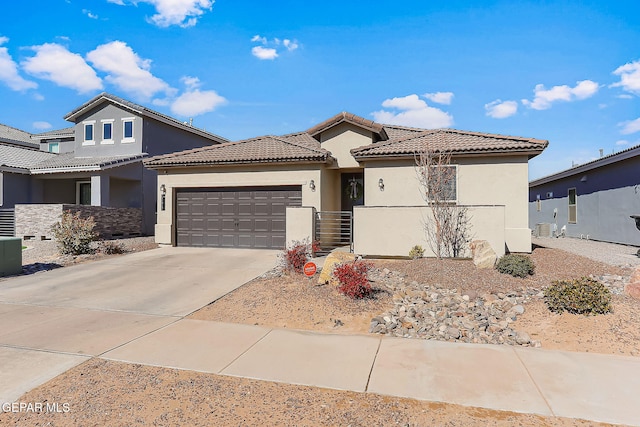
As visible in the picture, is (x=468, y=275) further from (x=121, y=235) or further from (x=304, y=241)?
(x=121, y=235)

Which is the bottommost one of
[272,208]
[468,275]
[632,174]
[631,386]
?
[631,386]

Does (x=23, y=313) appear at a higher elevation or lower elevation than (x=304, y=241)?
lower

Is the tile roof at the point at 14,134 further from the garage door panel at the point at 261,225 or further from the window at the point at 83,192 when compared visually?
the garage door panel at the point at 261,225

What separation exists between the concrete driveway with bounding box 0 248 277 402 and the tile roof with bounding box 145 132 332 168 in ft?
12.7

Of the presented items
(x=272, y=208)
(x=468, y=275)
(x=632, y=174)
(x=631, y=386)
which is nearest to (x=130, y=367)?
(x=631, y=386)

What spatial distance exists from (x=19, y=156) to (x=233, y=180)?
17.3 meters

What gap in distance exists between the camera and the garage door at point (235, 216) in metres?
15.0

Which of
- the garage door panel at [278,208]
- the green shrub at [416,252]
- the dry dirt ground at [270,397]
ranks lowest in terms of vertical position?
the dry dirt ground at [270,397]

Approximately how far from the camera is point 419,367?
4.90 m

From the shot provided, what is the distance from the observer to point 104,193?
20.0 m

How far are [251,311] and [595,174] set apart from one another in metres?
19.5

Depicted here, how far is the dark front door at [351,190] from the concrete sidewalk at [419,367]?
1103cm

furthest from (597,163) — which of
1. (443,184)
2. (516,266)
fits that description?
(516,266)

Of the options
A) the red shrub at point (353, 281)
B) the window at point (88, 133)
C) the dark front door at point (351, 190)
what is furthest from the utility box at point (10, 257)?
the window at point (88, 133)
